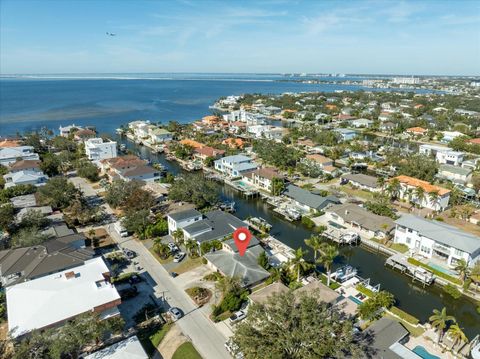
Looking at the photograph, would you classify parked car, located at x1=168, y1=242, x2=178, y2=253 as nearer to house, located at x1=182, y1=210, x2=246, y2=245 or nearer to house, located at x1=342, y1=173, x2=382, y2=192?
house, located at x1=182, y1=210, x2=246, y2=245

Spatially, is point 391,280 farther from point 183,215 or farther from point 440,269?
point 183,215

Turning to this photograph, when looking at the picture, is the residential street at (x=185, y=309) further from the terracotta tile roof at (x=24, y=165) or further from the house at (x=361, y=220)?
the terracotta tile roof at (x=24, y=165)

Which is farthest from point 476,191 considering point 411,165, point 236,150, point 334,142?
point 236,150

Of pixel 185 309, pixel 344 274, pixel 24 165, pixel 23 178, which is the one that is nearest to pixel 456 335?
pixel 344 274

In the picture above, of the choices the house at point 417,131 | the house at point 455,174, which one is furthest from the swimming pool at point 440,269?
the house at point 417,131

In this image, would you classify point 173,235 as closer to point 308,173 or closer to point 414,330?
point 414,330

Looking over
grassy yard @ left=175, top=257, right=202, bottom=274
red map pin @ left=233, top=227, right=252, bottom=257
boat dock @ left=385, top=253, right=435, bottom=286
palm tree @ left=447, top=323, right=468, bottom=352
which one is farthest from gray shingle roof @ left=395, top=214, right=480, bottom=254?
grassy yard @ left=175, top=257, right=202, bottom=274
